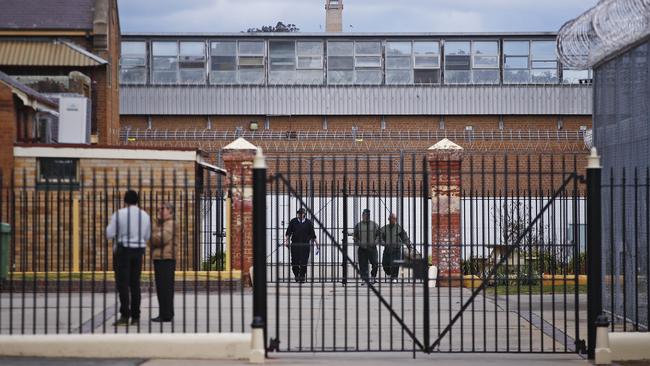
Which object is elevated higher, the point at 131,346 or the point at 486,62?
the point at 486,62

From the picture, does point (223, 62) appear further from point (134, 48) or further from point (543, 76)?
point (543, 76)

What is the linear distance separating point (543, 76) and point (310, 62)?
923cm

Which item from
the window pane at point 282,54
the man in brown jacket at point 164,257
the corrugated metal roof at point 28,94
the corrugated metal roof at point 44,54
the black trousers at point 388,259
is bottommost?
the black trousers at point 388,259

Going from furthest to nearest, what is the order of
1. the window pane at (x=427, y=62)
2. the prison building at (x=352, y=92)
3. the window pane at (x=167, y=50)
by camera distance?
the window pane at (x=167, y=50) < the window pane at (x=427, y=62) < the prison building at (x=352, y=92)

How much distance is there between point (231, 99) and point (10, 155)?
73.6 feet

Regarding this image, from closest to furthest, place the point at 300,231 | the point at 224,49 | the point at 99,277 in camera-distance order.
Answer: the point at 99,277, the point at 300,231, the point at 224,49

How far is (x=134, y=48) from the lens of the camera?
47000 mm

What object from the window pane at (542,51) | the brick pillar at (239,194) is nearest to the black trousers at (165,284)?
the brick pillar at (239,194)

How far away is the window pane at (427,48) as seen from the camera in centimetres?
4706

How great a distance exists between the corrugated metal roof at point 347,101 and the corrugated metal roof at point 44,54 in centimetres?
889

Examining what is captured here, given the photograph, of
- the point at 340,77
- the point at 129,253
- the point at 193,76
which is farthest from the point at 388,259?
the point at 193,76

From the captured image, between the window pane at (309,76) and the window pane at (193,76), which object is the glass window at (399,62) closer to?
→ the window pane at (309,76)

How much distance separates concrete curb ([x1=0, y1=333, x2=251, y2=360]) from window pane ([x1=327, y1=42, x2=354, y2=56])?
1414 inches

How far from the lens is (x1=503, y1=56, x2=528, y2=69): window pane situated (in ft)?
153
